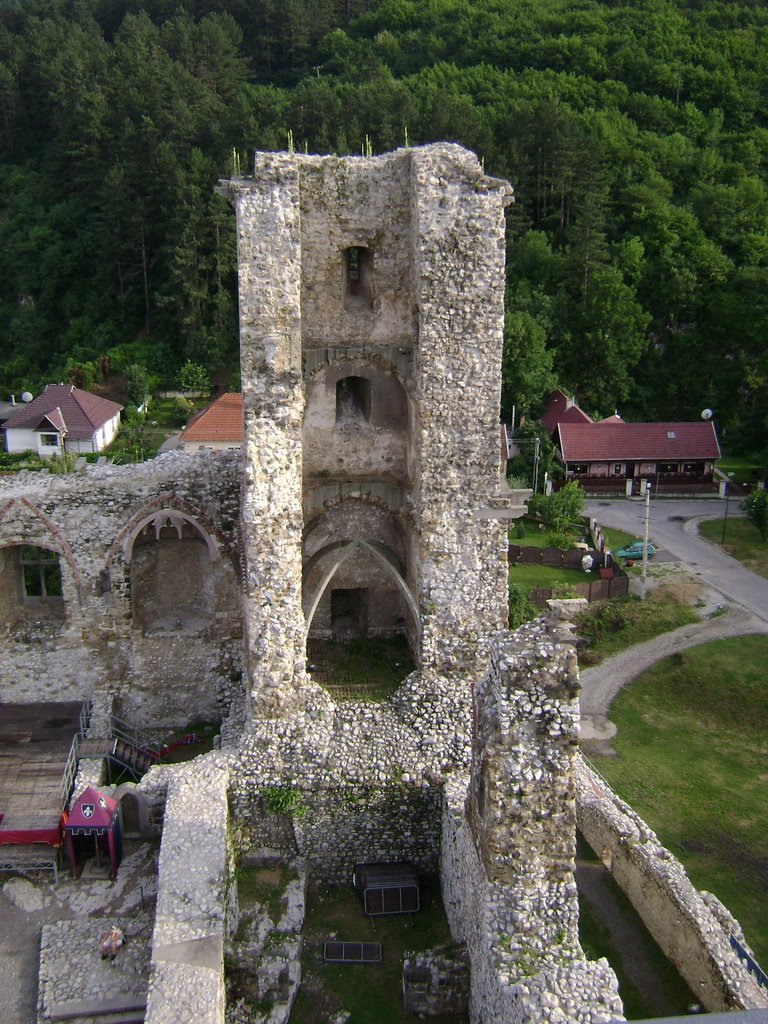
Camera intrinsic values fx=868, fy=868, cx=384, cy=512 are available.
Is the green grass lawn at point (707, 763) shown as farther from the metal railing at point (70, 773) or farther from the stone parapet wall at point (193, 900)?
the metal railing at point (70, 773)

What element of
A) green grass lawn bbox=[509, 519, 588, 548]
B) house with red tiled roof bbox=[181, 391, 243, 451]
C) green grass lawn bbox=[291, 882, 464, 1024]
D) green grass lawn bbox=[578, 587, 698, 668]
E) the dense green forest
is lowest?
green grass lawn bbox=[291, 882, 464, 1024]

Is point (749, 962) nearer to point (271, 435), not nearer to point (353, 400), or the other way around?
point (271, 435)

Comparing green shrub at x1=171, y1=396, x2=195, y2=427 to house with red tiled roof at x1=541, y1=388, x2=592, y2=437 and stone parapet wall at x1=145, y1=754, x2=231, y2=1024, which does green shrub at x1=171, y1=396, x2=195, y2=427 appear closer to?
house with red tiled roof at x1=541, y1=388, x2=592, y2=437

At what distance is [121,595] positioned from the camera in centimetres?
1645

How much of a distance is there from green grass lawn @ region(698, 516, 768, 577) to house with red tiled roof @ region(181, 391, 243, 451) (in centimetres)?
1805

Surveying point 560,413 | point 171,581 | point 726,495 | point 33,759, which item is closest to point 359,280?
point 171,581

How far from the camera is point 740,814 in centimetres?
1541

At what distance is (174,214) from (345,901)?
150ft

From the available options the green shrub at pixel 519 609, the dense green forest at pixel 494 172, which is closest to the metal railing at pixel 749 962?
the green shrub at pixel 519 609

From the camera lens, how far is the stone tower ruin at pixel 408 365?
1335cm

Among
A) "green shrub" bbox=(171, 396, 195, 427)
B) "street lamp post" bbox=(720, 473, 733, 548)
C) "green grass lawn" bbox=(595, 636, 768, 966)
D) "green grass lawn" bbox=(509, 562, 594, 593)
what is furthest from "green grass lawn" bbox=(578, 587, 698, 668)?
"green shrub" bbox=(171, 396, 195, 427)

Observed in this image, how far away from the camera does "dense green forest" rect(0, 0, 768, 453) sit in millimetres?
47156

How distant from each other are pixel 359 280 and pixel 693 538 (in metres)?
19.3

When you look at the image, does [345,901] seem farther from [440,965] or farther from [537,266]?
[537,266]
